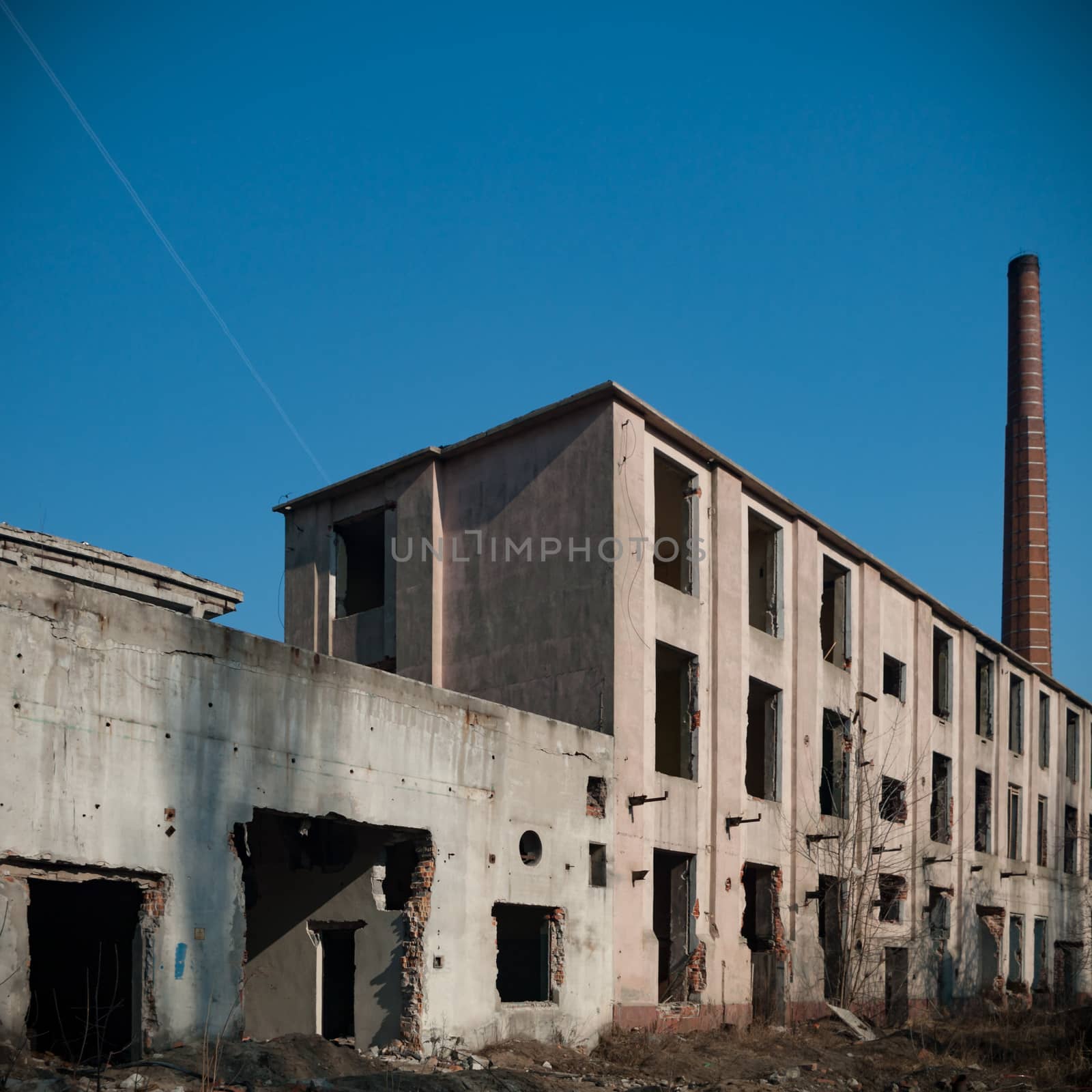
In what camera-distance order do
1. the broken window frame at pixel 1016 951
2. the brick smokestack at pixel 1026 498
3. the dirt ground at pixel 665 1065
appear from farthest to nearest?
the brick smokestack at pixel 1026 498 < the broken window frame at pixel 1016 951 < the dirt ground at pixel 665 1065

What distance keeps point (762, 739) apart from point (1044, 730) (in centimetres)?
1572

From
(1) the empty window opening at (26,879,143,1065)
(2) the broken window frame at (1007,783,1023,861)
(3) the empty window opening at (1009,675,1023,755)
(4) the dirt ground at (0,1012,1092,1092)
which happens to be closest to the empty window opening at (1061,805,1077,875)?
(2) the broken window frame at (1007,783,1023,861)

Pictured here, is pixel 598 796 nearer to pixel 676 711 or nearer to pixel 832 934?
pixel 676 711

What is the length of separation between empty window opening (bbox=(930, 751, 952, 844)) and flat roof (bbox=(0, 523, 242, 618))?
54.5ft

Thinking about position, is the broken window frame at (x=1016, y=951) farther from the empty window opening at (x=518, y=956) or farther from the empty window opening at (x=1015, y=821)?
the empty window opening at (x=518, y=956)

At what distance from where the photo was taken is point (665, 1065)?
16.2m

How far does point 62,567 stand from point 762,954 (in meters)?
13.2

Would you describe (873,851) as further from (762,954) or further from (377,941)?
(377,941)

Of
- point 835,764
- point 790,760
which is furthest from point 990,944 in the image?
point 790,760

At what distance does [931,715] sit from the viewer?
2877cm

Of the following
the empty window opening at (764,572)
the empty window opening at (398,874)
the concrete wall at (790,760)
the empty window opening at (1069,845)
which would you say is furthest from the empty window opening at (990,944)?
the empty window opening at (398,874)

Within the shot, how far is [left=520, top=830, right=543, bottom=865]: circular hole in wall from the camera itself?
17078 mm

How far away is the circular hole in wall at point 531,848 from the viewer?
17078 millimetres

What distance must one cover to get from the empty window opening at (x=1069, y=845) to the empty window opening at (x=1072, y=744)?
1060 mm
